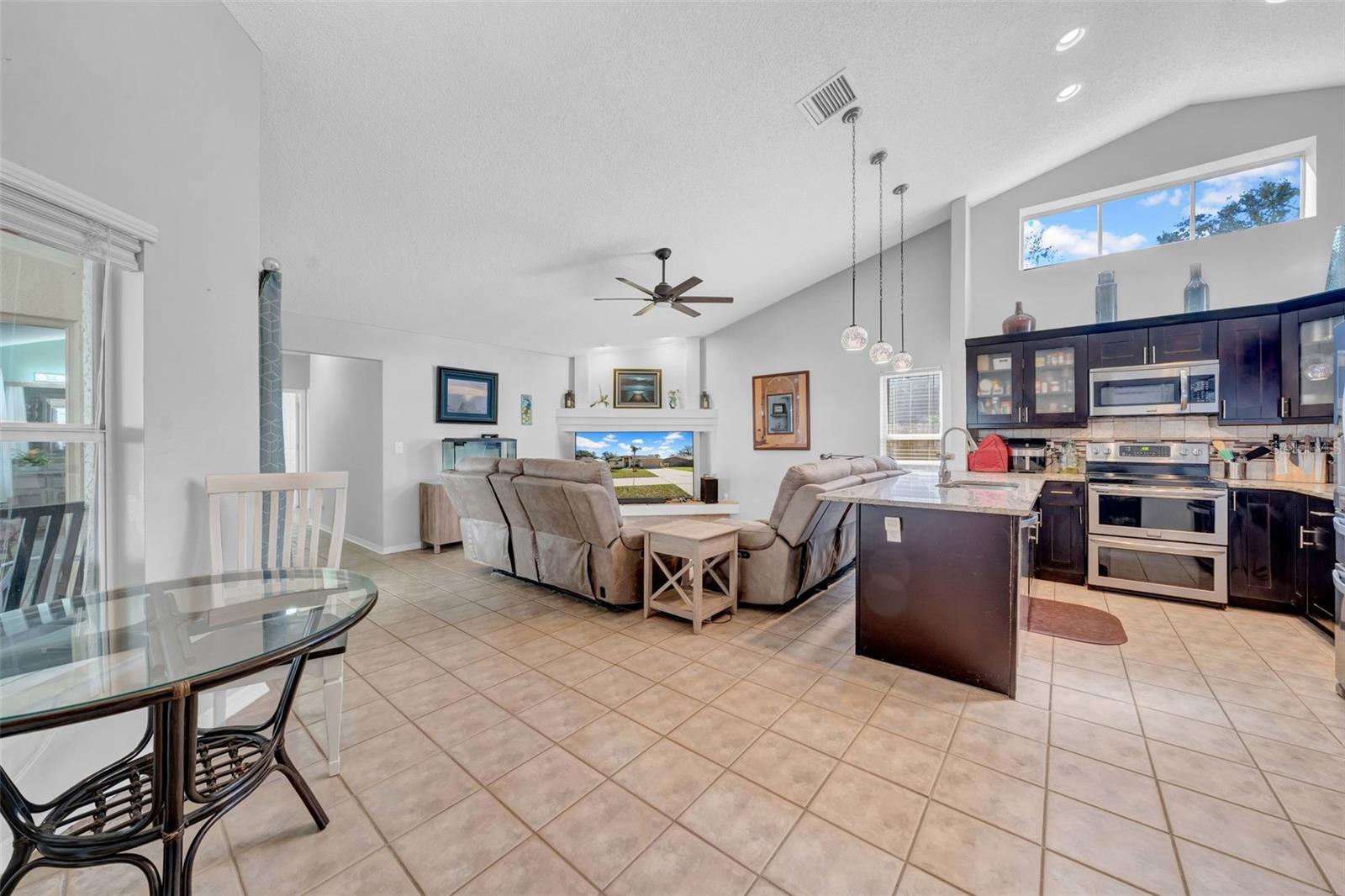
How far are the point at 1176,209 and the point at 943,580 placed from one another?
4206 mm

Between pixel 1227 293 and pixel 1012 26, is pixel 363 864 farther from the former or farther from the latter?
pixel 1227 293

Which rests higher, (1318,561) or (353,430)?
(353,430)

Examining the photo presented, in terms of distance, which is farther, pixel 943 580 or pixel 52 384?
pixel 943 580

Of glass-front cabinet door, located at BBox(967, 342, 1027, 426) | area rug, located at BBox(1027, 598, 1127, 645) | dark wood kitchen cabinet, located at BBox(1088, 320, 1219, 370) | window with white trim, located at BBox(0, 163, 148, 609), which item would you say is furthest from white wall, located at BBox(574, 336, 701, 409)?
window with white trim, located at BBox(0, 163, 148, 609)

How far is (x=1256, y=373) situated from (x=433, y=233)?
19.9ft

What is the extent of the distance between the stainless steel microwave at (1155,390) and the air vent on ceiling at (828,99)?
116 inches

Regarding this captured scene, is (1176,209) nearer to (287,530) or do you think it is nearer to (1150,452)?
(1150,452)

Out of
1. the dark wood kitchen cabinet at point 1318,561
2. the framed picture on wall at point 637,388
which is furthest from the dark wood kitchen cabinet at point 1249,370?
the framed picture on wall at point 637,388

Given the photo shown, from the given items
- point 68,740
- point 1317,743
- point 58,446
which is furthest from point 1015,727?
point 58,446

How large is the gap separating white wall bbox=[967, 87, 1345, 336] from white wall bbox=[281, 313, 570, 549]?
5.63 metres

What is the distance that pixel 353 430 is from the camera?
5.59 metres

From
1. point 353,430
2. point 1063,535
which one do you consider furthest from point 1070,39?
point 353,430

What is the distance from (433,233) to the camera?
3723 millimetres

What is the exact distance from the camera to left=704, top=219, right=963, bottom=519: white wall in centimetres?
534
